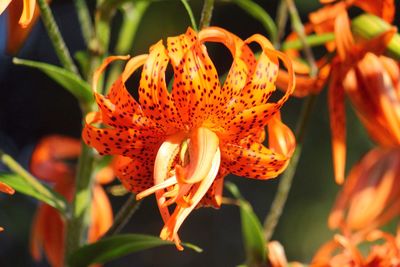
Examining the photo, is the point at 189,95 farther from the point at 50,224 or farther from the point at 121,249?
the point at 50,224

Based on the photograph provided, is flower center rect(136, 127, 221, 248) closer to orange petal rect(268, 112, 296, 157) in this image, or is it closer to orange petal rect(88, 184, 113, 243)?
orange petal rect(268, 112, 296, 157)

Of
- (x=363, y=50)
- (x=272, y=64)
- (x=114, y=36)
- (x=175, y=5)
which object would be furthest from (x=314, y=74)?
(x=114, y=36)

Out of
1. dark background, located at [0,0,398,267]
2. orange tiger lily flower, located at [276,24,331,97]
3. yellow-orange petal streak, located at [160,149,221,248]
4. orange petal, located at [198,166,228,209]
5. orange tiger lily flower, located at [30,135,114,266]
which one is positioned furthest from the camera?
dark background, located at [0,0,398,267]

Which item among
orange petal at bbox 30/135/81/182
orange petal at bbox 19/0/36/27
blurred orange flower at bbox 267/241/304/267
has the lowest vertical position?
orange petal at bbox 30/135/81/182

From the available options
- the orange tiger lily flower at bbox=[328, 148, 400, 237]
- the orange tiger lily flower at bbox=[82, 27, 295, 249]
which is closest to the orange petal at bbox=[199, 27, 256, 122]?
the orange tiger lily flower at bbox=[82, 27, 295, 249]

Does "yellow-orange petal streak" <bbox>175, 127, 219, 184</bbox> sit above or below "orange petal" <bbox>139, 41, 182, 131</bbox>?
below

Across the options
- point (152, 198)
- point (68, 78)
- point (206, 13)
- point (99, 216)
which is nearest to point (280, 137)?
point (206, 13)

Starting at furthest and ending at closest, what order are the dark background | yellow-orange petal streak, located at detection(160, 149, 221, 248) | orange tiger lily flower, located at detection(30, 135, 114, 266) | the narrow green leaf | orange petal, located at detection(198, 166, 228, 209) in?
1. the dark background
2. orange tiger lily flower, located at detection(30, 135, 114, 266)
3. the narrow green leaf
4. orange petal, located at detection(198, 166, 228, 209)
5. yellow-orange petal streak, located at detection(160, 149, 221, 248)
